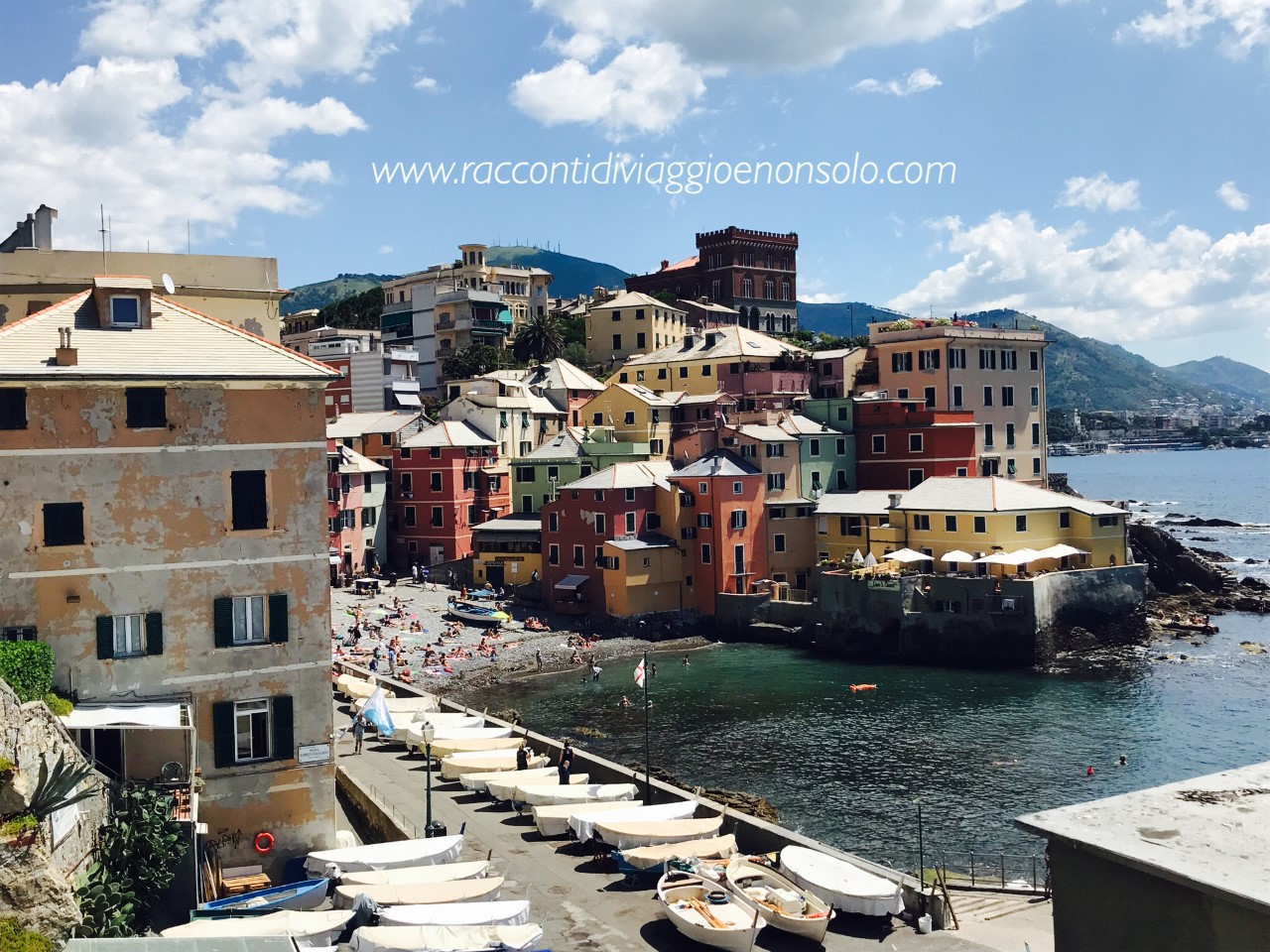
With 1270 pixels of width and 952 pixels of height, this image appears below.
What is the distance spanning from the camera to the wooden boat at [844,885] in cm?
2550

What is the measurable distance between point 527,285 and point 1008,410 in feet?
259

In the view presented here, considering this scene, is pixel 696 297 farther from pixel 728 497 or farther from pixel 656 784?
pixel 656 784

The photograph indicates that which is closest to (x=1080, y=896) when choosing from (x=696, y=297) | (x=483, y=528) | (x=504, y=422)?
(x=483, y=528)

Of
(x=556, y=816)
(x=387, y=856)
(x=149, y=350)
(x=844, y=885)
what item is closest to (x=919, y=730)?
(x=556, y=816)

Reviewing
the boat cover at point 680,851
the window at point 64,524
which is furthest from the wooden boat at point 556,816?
the window at point 64,524

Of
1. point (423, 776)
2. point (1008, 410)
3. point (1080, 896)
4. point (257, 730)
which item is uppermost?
point (1008, 410)

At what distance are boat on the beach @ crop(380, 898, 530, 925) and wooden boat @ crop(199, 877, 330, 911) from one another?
7.21 ft

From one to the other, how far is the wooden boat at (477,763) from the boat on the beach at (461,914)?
15.2 metres

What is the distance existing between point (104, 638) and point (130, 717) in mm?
2263

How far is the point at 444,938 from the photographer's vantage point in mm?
→ 22031

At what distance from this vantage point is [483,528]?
85.0 meters

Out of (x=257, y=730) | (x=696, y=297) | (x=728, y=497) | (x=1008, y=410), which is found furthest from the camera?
(x=696, y=297)

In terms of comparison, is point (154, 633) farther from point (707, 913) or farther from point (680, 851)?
point (707, 913)

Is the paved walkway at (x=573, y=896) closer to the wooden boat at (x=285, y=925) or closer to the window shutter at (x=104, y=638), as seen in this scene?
the wooden boat at (x=285, y=925)
